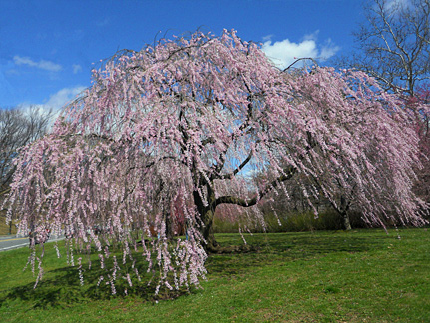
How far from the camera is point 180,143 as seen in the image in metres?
6.17

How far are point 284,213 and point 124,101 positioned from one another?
659 inches

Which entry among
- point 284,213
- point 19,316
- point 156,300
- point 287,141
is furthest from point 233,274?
point 284,213

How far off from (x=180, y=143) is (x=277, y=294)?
4.11m

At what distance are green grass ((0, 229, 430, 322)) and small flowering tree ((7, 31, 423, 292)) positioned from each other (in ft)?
3.09

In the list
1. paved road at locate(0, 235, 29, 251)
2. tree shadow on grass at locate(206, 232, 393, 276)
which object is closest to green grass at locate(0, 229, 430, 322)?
tree shadow on grass at locate(206, 232, 393, 276)

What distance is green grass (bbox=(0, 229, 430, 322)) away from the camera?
6.07m

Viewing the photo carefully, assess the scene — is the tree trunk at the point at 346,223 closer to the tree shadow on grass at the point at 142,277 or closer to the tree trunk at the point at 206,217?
the tree shadow on grass at the point at 142,277

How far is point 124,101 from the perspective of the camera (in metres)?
6.79

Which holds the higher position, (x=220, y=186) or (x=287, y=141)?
(x=287, y=141)

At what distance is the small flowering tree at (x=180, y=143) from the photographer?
235 inches

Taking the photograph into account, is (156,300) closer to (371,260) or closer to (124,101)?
(124,101)

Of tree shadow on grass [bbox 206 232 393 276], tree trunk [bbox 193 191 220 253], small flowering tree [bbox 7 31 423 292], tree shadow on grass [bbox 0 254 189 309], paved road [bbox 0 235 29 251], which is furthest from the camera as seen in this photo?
paved road [bbox 0 235 29 251]

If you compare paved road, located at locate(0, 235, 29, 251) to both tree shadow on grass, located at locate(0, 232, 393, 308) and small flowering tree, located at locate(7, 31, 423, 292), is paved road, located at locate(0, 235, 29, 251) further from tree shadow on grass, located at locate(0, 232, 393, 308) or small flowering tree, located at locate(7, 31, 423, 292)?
small flowering tree, located at locate(7, 31, 423, 292)

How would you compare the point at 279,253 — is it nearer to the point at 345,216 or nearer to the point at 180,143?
the point at 180,143
